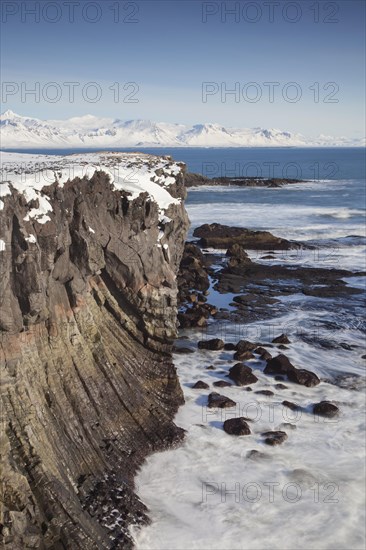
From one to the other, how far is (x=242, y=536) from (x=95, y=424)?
14.9ft

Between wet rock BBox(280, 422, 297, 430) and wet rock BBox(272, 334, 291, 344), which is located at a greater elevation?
wet rock BBox(272, 334, 291, 344)

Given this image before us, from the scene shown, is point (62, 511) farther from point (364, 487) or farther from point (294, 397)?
point (294, 397)

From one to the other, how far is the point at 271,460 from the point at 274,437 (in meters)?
1.08

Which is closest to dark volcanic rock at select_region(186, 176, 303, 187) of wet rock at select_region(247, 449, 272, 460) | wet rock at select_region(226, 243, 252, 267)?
wet rock at select_region(226, 243, 252, 267)

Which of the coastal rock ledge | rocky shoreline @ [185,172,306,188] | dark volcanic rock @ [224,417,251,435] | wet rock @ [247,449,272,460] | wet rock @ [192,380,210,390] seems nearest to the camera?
the coastal rock ledge

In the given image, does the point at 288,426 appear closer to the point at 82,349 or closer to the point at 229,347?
the point at 229,347

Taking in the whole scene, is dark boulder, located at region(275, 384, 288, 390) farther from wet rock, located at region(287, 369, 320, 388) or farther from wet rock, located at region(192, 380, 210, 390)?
wet rock, located at region(192, 380, 210, 390)

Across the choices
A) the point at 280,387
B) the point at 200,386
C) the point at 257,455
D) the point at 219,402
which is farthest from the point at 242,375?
the point at 257,455

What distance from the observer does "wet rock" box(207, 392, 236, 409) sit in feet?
60.9

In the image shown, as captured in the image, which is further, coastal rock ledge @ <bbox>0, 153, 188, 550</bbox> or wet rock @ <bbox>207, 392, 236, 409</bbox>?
wet rock @ <bbox>207, 392, 236, 409</bbox>

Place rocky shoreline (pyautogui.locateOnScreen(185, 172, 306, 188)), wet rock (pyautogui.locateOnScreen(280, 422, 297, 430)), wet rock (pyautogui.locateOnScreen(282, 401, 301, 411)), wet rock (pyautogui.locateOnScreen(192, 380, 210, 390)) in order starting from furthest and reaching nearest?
rocky shoreline (pyautogui.locateOnScreen(185, 172, 306, 188)) → wet rock (pyautogui.locateOnScreen(192, 380, 210, 390)) → wet rock (pyautogui.locateOnScreen(282, 401, 301, 411)) → wet rock (pyautogui.locateOnScreen(280, 422, 297, 430))

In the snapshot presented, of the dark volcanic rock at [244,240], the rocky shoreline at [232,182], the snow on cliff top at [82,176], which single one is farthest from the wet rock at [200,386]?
the rocky shoreline at [232,182]

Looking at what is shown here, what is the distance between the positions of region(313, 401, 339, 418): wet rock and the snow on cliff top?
8.16 metres

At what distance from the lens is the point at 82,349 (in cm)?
1530
